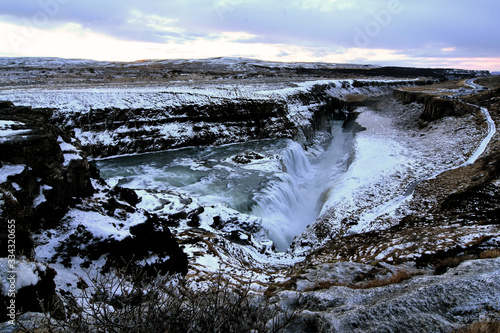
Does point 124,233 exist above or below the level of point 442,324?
below

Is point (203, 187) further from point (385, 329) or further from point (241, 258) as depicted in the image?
point (385, 329)

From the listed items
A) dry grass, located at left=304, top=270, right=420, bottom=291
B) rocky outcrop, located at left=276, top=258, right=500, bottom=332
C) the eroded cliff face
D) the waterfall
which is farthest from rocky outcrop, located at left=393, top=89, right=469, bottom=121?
the eroded cliff face

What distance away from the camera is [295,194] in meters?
22.8

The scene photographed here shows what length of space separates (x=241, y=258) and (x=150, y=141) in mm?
19711

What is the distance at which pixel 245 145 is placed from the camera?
31625 millimetres

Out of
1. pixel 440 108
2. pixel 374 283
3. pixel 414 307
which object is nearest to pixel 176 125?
pixel 374 283

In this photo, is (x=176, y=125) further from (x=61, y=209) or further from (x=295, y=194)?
(x=61, y=209)

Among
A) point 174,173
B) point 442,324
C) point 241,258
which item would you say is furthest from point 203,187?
point 442,324

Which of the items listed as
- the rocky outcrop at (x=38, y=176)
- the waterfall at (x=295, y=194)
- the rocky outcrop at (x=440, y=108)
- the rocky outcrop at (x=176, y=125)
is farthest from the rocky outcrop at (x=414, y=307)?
the rocky outcrop at (x=440, y=108)

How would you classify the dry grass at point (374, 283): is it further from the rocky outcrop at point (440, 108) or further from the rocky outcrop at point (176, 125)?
the rocky outcrop at point (440, 108)

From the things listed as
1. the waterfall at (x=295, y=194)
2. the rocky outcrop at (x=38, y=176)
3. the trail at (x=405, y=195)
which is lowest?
the waterfall at (x=295, y=194)

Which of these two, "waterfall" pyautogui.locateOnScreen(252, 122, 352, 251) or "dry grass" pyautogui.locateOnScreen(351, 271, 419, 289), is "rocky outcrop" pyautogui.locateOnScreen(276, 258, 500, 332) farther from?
"waterfall" pyautogui.locateOnScreen(252, 122, 352, 251)

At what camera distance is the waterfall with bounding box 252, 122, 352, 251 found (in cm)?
1783

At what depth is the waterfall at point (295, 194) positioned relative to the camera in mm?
17828
